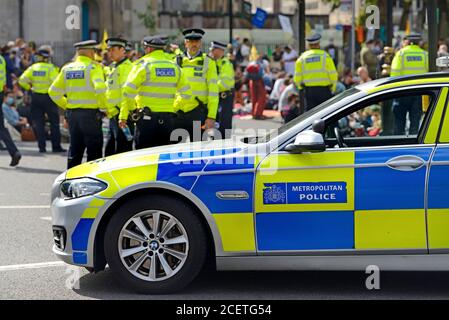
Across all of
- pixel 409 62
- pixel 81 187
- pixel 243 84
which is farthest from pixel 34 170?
pixel 243 84

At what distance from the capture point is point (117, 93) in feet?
40.1

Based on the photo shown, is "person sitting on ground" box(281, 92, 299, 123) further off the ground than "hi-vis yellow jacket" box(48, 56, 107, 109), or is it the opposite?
"hi-vis yellow jacket" box(48, 56, 107, 109)

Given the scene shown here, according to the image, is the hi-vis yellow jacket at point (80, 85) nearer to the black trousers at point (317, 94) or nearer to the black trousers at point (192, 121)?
the black trousers at point (192, 121)

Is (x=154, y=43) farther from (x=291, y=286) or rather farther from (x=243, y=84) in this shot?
(x=243, y=84)

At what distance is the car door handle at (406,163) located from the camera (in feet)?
22.4

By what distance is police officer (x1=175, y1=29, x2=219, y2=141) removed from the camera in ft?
40.6

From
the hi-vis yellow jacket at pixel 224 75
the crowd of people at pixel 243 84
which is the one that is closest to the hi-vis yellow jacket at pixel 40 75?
the crowd of people at pixel 243 84

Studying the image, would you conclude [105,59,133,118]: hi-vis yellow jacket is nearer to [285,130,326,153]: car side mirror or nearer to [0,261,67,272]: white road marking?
[0,261,67,272]: white road marking

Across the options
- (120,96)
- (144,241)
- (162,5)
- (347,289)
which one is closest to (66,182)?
(144,241)

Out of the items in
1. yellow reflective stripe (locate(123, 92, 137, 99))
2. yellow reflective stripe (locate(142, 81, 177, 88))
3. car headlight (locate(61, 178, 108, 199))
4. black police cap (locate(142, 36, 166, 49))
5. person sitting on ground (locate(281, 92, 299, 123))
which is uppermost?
black police cap (locate(142, 36, 166, 49))

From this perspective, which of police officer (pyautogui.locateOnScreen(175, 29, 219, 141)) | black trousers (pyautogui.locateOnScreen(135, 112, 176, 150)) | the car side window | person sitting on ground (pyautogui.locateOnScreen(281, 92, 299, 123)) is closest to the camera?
the car side window

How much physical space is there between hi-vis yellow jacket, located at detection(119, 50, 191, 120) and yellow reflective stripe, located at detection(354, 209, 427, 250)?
4301 mm

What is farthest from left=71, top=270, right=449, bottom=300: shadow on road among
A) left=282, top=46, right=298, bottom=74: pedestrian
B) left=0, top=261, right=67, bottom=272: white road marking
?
left=282, top=46, right=298, bottom=74: pedestrian
